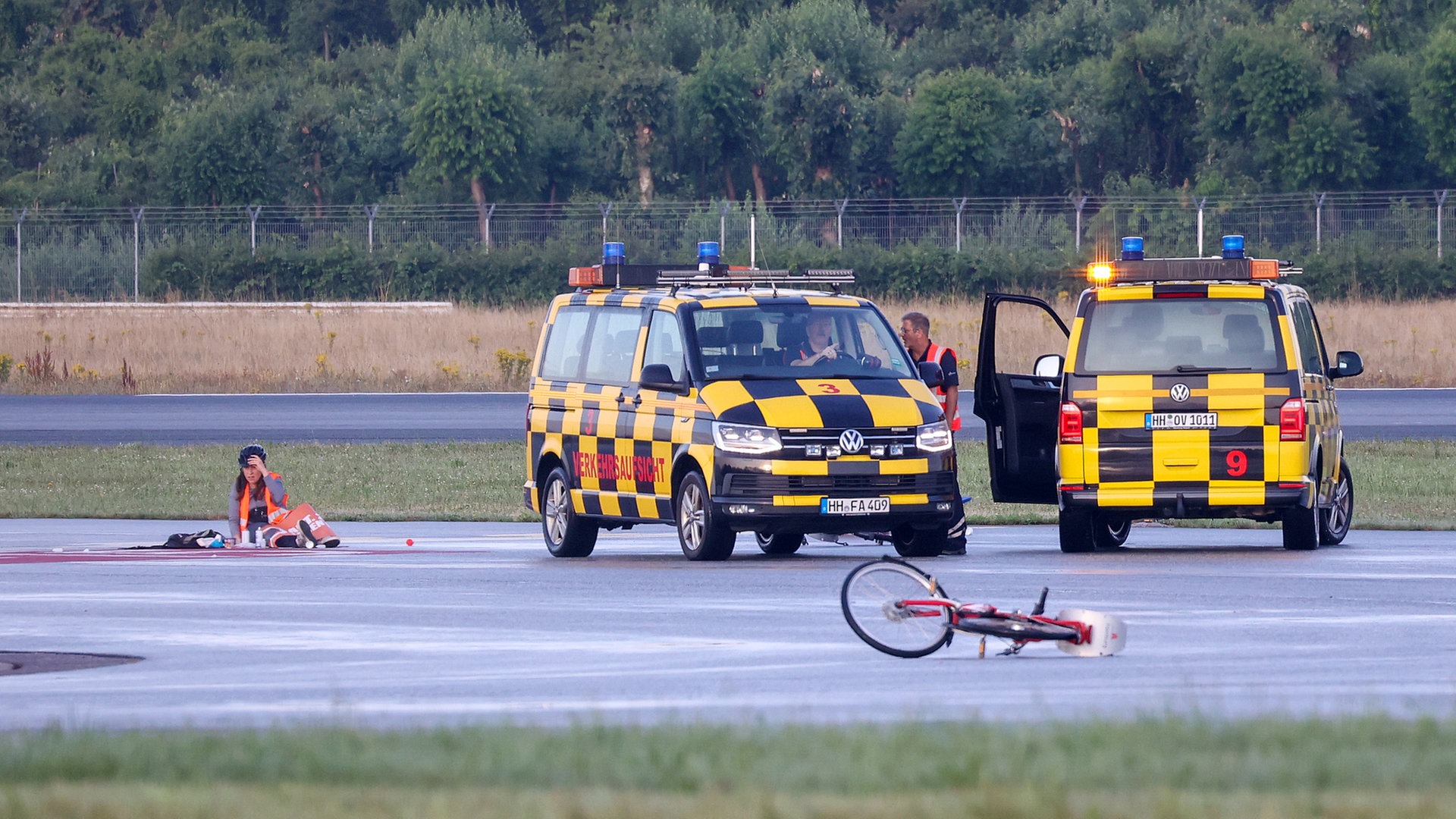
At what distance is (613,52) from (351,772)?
248 ft

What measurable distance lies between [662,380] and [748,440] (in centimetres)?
92

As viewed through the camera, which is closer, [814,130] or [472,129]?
[814,130]

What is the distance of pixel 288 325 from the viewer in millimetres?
46781

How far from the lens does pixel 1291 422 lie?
16.1 m

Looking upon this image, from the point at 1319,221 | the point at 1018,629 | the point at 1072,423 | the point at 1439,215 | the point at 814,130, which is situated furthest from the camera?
the point at 814,130

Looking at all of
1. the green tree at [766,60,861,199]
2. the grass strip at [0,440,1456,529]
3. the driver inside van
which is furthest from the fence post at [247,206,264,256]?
the driver inside van

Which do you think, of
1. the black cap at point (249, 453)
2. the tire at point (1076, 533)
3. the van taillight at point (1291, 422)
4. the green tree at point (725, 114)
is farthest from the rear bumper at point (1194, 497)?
the green tree at point (725, 114)

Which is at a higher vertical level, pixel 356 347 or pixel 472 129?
pixel 472 129

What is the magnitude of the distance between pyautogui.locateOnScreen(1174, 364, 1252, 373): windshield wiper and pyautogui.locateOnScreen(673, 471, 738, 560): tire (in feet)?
11.4

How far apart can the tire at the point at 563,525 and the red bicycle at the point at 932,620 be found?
6728 mm

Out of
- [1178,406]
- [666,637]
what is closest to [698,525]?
[1178,406]

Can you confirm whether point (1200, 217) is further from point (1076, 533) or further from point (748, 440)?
point (748, 440)

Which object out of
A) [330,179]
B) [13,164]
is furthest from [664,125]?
[13,164]

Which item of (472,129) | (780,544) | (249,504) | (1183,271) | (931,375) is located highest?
(472,129)
